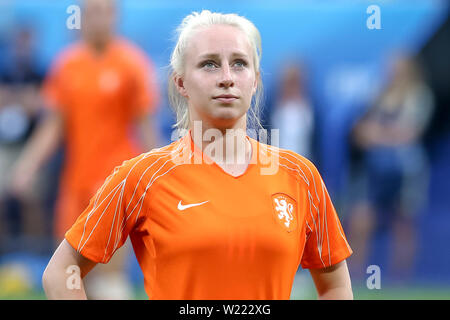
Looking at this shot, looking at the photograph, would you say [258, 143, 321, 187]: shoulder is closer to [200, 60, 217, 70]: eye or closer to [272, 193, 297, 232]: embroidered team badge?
[272, 193, 297, 232]: embroidered team badge

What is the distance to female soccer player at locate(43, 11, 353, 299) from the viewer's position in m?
2.32

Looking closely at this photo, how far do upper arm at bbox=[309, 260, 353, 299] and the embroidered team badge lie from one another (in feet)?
0.80

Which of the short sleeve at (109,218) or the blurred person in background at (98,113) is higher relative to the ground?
the blurred person in background at (98,113)

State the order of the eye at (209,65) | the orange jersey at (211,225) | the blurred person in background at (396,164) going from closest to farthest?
the orange jersey at (211,225), the eye at (209,65), the blurred person in background at (396,164)

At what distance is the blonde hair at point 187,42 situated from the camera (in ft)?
8.14

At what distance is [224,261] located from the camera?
231cm

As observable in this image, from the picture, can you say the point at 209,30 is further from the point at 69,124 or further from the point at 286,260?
the point at 69,124

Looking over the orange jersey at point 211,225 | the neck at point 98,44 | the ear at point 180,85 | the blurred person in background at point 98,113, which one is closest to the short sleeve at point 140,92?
the blurred person in background at point 98,113

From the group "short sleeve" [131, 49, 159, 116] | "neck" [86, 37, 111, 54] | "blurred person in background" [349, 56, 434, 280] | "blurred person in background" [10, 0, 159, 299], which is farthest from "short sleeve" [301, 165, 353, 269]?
"blurred person in background" [349, 56, 434, 280]

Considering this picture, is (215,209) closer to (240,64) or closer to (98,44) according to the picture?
(240,64)

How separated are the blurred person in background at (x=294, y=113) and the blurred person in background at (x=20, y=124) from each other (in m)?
2.48

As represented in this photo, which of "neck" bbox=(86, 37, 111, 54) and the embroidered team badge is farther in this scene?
"neck" bbox=(86, 37, 111, 54)

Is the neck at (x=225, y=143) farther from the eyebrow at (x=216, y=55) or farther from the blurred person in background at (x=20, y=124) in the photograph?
the blurred person in background at (x=20, y=124)

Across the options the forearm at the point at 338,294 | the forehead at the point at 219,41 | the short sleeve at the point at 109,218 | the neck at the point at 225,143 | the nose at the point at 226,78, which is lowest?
the forearm at the point at 338,294
